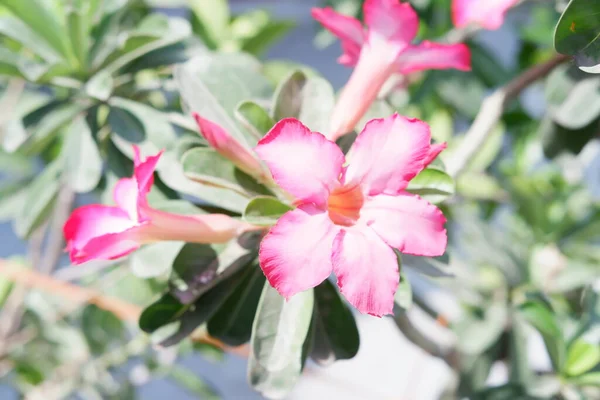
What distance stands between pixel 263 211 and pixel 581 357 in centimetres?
57

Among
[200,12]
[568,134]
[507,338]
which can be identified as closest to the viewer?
[568,134]

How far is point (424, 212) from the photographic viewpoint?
1.40ft

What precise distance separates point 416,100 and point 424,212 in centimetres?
89

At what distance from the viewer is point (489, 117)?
2.52 ft

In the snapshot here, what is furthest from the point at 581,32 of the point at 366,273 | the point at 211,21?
the point at 211,21

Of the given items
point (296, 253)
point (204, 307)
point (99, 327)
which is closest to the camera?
point (296, 253)

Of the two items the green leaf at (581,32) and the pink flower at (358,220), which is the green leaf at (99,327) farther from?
the green leaf at (581,32)

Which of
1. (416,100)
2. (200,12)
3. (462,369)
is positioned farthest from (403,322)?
(200,12)

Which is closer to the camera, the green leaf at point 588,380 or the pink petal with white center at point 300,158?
the pink petal with white center at point 300,158

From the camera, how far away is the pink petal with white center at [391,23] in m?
0.57

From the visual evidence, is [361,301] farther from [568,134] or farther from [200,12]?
[200,12]

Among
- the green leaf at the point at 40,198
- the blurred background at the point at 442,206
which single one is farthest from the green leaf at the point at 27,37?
the green leaf at the point at 40,198

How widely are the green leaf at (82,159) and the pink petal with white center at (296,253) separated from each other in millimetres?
413

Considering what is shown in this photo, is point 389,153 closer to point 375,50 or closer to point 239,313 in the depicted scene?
point 375,50
